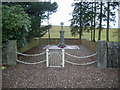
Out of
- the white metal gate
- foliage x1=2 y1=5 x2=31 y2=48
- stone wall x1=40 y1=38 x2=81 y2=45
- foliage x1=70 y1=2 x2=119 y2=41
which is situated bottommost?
the white metal gate

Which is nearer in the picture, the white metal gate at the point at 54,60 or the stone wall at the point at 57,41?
the white metal gate at the point at 54,60

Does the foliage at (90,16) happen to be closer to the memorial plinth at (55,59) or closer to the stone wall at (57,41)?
the stone wall at (57,41)

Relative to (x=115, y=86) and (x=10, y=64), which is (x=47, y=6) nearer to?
(x=10, y=64)

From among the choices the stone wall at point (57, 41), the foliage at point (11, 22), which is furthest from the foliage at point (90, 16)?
the foliage at point (11, 22)

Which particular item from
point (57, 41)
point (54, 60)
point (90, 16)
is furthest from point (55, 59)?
point (57, 41)

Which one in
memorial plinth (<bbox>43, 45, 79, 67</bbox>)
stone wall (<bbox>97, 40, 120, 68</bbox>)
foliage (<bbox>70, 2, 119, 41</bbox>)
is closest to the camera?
stone wall (<bbox>97, 40, 120, 68</bbox>)

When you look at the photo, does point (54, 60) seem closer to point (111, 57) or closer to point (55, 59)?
point (55, 59)

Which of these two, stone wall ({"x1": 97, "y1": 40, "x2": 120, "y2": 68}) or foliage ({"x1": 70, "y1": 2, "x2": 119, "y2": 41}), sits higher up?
foliage ({"x1": 70, "y1": 2, "x2": 119, "y2": 41})

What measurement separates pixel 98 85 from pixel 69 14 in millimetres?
10819

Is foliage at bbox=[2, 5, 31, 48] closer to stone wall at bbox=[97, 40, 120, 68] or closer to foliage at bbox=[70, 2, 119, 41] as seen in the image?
stone wall at bbox=[97, 40, 120, 68]

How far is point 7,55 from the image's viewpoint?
4516 millimetres

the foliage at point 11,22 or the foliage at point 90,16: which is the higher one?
the foliage at point 90,16

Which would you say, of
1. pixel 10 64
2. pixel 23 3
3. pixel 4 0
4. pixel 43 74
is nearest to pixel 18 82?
pixel 43 74

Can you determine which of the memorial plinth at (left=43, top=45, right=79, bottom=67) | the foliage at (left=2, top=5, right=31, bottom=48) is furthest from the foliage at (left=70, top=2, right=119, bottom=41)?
the foliage at (left=2, top=5, right=31, bottom=48)
